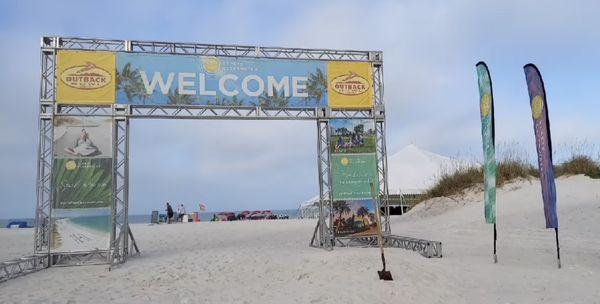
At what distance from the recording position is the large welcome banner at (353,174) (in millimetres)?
14414

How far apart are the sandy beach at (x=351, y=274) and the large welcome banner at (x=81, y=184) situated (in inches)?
33.4

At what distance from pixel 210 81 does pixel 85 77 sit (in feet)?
10.8

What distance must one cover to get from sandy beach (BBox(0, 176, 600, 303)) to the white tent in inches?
539

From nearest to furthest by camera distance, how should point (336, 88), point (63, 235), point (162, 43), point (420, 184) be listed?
point (63, 235) → point (162, 43) → point (336, 88) → point (420, 184)

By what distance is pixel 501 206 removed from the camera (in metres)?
19.6

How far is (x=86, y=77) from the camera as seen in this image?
13203 millimetres

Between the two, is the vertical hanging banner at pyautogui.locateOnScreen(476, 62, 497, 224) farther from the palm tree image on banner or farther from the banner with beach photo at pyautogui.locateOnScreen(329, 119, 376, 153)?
the palm tree image on banner

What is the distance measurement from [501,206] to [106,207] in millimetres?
14594

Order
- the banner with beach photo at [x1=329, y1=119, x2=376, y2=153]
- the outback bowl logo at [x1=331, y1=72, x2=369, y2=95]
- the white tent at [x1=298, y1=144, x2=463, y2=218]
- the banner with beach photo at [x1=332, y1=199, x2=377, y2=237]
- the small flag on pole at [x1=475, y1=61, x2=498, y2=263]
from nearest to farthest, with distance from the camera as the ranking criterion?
the small flag on pole at [x1=475, y1=61, x2=498, y2=263]
the banner with beach photo at [x1=332, y1=199, x2=377, y2=237]
the banner with beach photo at [x1=329, y1=119, x2=376, y2=153]
the outback bowl logo at [x1=331, y1=72, x2=369, y2=95]
the white tent at [x1=298, y1=144, x2=463, y2=218]

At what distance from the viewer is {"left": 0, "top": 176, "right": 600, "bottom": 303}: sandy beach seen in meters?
8.80

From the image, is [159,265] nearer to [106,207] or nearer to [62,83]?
[106,207]

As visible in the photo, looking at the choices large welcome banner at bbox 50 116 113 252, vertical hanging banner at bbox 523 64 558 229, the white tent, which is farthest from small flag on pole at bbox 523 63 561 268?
the white tent

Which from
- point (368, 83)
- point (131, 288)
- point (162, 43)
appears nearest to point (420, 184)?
point (368, 83)

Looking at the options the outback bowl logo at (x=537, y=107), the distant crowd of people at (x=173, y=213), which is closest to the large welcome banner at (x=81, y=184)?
the outback bowl logo at (x=537, y=107)
